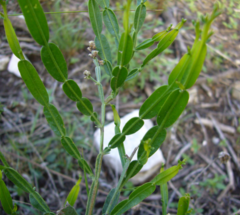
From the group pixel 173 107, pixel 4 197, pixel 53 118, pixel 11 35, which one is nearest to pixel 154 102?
pixel 173 107

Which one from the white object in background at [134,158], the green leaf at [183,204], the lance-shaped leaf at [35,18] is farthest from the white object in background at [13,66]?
the green leaf at [183,204]

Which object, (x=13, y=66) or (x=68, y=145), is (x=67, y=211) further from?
(x=13, y=66)

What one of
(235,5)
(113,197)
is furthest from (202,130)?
(235,5)

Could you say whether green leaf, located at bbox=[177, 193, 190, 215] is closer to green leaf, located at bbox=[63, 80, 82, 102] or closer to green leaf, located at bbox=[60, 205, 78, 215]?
green leaf, located at bbox=[60, 205, 78, 215]

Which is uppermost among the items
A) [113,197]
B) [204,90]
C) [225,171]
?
[113,197]

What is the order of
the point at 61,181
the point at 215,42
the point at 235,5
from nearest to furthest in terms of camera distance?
the point at 61,181 < the point at 215,42 < the point at 235,5

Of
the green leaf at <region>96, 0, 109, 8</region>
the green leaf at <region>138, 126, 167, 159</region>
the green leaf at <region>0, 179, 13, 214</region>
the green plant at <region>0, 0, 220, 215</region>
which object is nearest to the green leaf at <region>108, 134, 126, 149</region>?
the green plant at <region>0, 0, 220, 215</region>

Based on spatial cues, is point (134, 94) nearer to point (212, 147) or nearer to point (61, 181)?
point (212, 147)

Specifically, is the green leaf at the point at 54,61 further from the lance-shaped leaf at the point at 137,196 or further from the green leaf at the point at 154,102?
the lance-shaped leaf at the point at 137,196
